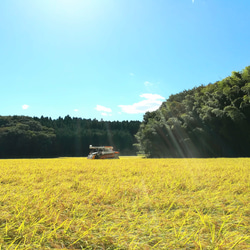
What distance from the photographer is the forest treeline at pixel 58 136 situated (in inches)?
1572

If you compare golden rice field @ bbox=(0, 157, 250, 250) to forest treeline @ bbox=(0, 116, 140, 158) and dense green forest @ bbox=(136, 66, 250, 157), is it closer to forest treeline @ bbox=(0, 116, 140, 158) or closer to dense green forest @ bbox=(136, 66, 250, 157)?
dense green forest @ bbox=(136, 66, 250, 157)

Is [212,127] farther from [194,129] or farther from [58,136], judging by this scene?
[58,136]

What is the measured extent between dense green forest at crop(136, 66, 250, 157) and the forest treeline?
24382 mm

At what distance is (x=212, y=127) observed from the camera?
63.5 feet

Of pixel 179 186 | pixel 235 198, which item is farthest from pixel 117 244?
pixel 179 186

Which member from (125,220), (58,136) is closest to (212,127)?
(125,220)

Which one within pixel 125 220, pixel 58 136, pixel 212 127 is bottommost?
pixel 125 220

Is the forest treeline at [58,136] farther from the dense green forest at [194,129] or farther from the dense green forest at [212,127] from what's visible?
the dense green forest at [212,127]

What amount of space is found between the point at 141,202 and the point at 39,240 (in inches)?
62.5

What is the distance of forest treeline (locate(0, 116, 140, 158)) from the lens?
39.9 metres

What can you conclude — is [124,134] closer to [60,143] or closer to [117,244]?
[60,143]

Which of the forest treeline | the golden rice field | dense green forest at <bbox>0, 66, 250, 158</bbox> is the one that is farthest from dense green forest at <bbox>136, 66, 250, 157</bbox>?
the forest treeline

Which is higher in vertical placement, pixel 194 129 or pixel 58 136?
pixel 58 136

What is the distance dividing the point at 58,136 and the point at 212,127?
3540cm
